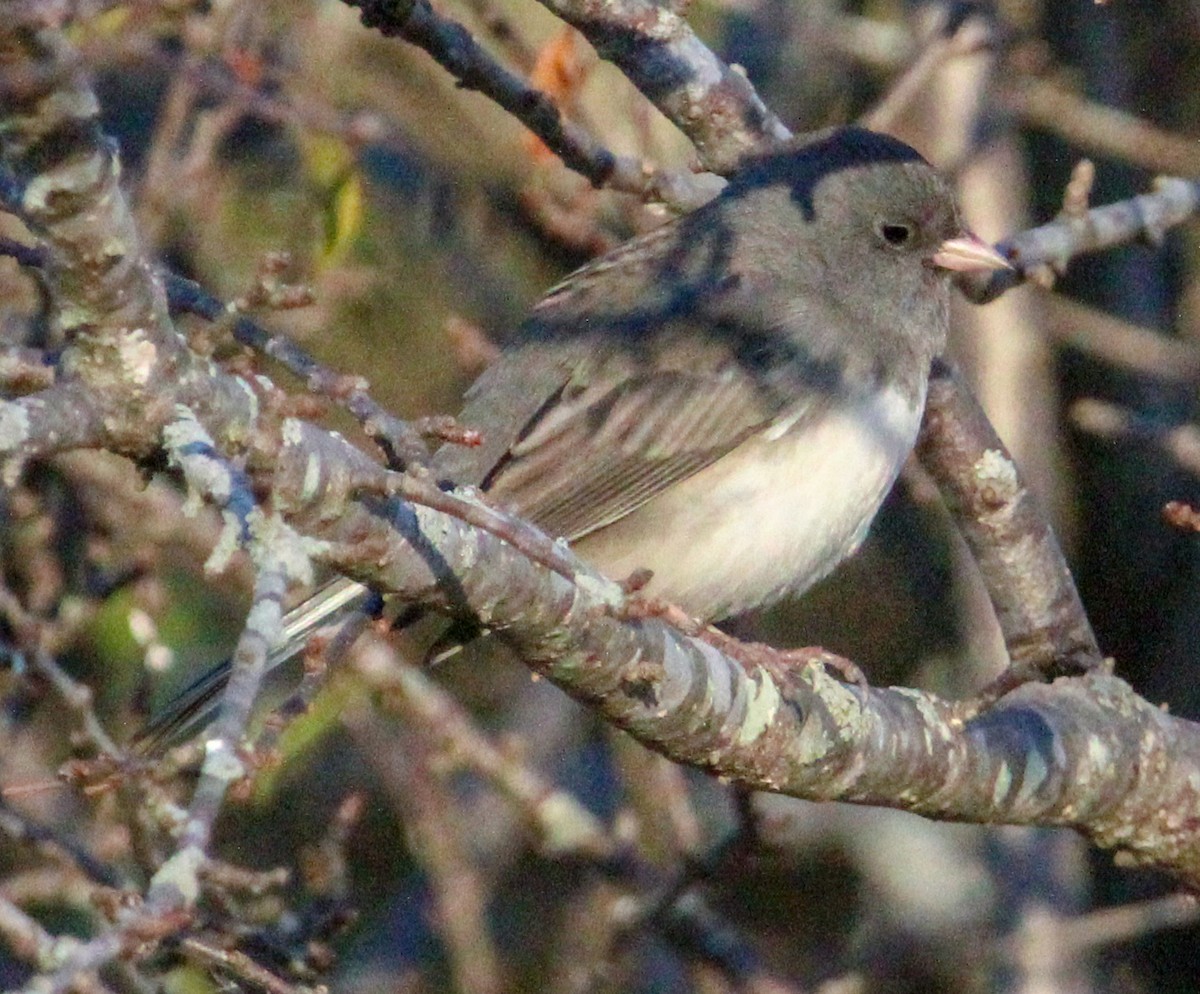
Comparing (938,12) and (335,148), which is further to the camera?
(938,12)

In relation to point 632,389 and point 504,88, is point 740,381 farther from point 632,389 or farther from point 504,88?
point 504,88

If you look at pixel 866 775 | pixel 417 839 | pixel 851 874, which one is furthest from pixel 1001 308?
pixel 866 775

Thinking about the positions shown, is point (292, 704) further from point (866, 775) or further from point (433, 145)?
point (433, 145)

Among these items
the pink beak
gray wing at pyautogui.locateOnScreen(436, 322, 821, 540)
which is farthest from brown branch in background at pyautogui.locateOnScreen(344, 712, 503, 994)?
the pink beak

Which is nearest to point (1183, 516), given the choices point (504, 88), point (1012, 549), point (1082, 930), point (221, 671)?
point (1012, 549)

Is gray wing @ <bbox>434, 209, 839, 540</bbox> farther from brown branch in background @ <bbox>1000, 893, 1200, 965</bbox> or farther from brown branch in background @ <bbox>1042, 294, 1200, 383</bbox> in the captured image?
brown branch in background @ <bbox>1000, 893, 1200, 965</bbox>
